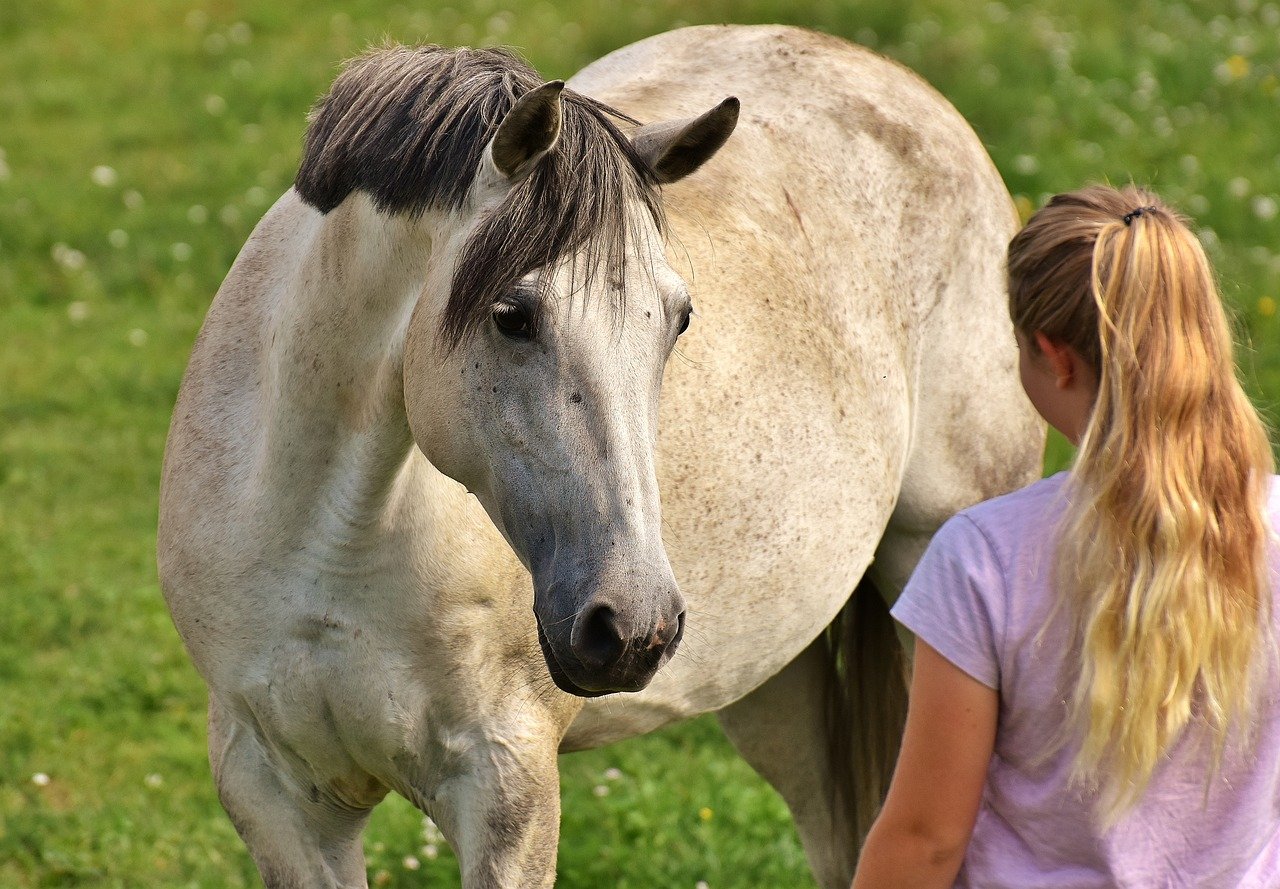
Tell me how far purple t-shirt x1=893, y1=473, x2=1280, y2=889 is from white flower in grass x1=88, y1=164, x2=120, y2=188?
743 cm

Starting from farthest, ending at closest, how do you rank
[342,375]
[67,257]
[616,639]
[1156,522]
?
[67,257], [342,375], [616,639], [1156,522]

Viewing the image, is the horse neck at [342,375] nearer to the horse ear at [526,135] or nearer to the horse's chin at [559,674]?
the horse ear at [526,135]

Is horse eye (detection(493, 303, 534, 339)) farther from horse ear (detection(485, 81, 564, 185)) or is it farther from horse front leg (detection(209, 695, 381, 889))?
horse front leg (detection(209, 695, 381, 889))

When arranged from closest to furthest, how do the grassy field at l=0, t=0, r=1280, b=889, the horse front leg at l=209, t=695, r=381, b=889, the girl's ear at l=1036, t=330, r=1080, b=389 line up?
the girl's ear at l=1036, t=330, r=1080, b=389, the horse front leg at l=209, t=695, r=381, b=889, the grassy field at l=0, t=0, r=1280, b=889

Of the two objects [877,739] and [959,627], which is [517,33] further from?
[959,627]

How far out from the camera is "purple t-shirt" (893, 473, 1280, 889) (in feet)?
6.16

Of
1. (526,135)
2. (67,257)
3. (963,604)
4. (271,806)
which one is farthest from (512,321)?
(67,257)

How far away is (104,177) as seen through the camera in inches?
330

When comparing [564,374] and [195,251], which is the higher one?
[564,374]

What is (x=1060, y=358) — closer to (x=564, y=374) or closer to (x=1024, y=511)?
(x=1024, y=511)

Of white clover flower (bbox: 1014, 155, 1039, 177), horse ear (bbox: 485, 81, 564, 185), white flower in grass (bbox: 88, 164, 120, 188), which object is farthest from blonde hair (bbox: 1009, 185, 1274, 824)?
white flower in grass (bbox: 88, 164, 120, 188)

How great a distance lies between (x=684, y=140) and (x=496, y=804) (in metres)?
1.15

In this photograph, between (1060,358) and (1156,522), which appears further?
(1060,358)

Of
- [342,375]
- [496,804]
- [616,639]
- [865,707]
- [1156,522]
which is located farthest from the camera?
[865,707]
